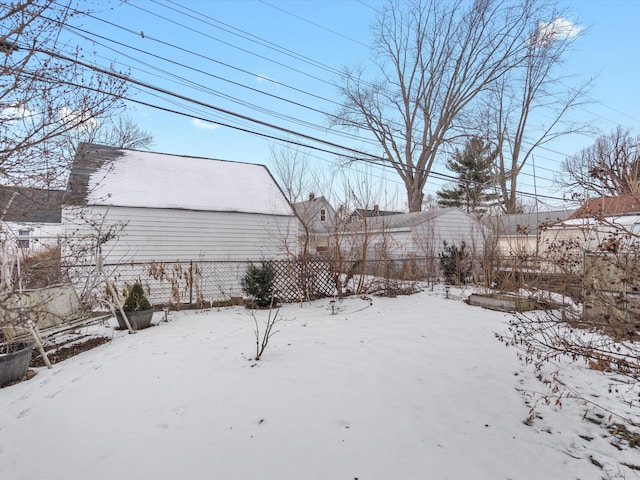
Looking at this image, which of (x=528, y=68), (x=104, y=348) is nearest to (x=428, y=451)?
(x=104, y=348)

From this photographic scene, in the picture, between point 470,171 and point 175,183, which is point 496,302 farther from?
point 470,171

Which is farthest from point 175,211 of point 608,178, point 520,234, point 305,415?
point 608,178

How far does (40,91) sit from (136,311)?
12.4 ft

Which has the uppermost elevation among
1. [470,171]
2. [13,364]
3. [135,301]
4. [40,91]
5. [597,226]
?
[470,171]

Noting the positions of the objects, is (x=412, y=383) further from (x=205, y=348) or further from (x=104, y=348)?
(x=104, y=348)

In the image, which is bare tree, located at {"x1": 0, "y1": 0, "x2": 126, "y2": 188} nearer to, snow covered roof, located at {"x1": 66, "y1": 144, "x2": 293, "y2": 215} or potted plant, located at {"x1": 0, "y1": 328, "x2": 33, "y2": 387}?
potted plant, located at {"x1": 0, "y1": 328, "x2": 33, "y2": 387}

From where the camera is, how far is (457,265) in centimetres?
1032

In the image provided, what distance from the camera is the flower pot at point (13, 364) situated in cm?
358

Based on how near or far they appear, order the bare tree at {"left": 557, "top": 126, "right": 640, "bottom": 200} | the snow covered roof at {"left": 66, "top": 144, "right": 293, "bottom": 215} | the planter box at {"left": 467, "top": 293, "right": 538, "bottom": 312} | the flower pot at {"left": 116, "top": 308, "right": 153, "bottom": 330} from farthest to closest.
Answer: the snow covered roof at {"left": 66, "top": 144, "right": 293, "bottom": 215}, the planter box at {"left": 467, "top": 293, "right": 538, "bottom": 312}, the flower pot at {"left": 116, "top": 308, "right": 153, "bottom": 330}, the bare tree at {"left": 557, "top": 126, "right": 640, "bottom": 200}

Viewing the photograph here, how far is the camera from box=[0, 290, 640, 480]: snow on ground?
2146 mm

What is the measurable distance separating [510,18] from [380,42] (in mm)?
6325

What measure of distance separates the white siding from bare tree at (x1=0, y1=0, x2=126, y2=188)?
5.12 metres

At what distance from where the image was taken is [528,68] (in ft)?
60.1

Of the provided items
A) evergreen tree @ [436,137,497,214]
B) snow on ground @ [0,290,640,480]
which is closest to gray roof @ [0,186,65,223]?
snow on ground @ [0,290,640,480]
